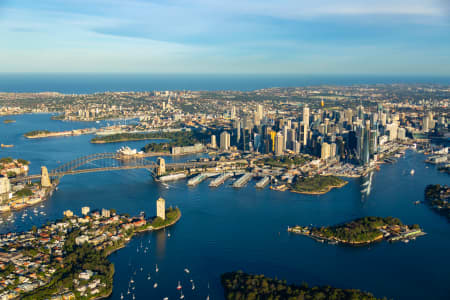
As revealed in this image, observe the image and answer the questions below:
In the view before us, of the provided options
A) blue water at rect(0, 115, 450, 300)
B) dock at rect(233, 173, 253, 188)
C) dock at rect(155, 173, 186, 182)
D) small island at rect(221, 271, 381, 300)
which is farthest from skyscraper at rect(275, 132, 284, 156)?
small island at rect(221, 271, 381, 300)

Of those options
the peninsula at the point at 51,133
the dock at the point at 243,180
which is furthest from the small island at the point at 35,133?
Answer: the dock at the point at 243,180

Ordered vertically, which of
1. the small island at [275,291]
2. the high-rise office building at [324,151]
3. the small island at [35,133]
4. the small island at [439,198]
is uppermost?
the small island at [35,133]

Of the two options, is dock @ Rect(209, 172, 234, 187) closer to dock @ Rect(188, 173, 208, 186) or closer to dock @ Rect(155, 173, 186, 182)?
dock @ Rect(188, 173, 208, 186)

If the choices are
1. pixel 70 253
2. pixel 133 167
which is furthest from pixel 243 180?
pixel 70 253

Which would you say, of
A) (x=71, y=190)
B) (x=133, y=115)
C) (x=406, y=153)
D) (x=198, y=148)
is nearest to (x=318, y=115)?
(x=406, y=153)

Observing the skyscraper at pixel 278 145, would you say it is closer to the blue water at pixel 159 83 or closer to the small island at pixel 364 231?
the small island at pixel 364 231

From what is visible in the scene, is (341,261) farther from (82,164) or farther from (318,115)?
(318,115)
